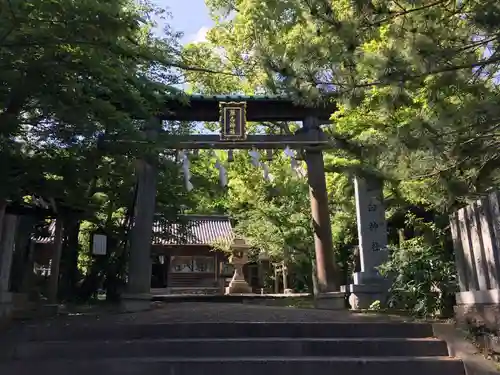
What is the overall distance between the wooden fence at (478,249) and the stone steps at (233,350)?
2.67 ft

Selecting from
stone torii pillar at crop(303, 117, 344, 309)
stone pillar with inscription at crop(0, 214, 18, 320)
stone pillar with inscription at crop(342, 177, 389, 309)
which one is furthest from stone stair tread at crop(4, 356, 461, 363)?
stone torii pillar at crop(303, 117, 344, 309)

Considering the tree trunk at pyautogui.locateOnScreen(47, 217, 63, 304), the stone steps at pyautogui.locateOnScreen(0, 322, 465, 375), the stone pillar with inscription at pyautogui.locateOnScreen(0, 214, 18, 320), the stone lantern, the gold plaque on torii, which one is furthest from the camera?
the stone lantern

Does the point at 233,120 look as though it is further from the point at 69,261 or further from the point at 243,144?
the point at 69,261

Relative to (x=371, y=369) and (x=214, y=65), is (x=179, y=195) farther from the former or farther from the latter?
(x=371, y=369)

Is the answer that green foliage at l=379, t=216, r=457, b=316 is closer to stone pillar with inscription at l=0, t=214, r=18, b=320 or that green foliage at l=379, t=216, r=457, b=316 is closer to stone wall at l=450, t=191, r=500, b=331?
stone wall at l=450, t=191, r=500, b=331

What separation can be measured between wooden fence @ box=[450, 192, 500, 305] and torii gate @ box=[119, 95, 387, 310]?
4171 millimetres

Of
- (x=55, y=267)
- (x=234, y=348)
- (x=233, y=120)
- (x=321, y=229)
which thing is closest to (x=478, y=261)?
(x=234, y=348)

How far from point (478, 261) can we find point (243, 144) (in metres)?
6.48

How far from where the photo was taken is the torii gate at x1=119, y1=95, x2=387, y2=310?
10.2m

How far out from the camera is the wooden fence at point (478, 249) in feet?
16.9

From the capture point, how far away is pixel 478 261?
217 inches

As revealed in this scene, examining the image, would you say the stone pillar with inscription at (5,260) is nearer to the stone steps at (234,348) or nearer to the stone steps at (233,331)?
the stone steps at (233,331)

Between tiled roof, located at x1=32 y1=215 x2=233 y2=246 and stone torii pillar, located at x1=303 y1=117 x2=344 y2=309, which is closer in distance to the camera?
stone torii pillar, located at x1=303 y1=117 x2=344 y2=309

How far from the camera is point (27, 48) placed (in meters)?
5.21
